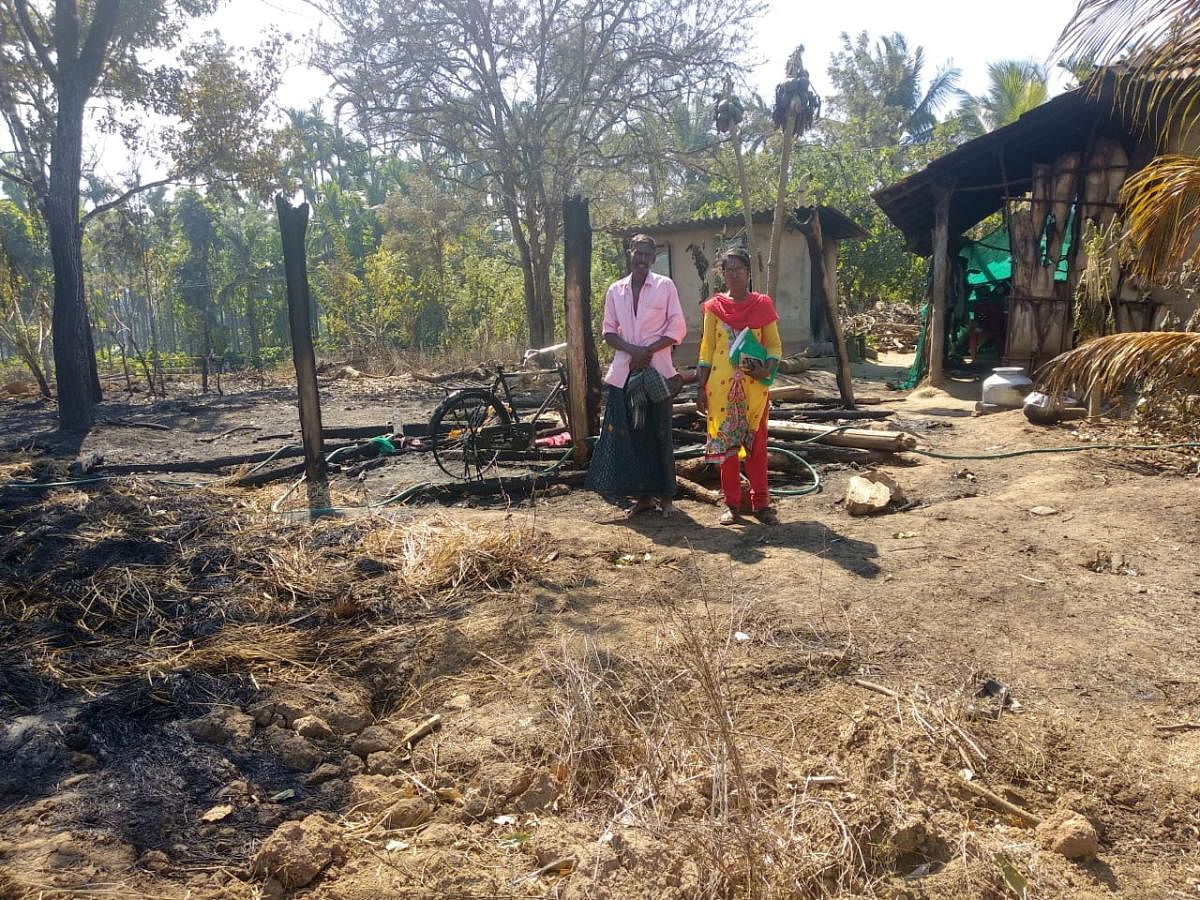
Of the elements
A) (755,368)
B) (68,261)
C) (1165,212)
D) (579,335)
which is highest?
(68,261)

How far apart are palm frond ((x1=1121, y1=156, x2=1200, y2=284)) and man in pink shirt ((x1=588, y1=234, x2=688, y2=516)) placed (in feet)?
8.82

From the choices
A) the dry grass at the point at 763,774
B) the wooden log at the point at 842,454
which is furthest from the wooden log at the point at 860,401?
the dry grass at the point at 763,774

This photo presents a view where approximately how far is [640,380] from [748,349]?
2.37ft

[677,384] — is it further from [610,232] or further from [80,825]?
[610,232]

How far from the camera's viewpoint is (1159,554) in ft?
14.3

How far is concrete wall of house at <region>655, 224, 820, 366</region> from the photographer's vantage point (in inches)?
647

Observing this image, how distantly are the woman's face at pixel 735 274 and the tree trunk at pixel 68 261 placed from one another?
9.62 metres

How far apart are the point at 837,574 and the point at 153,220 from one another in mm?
31586

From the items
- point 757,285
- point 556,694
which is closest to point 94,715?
point 556,694

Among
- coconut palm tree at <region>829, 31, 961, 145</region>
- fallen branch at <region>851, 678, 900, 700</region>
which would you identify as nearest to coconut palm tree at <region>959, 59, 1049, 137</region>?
coconut palm tree at <region>829, 31, 961, 145</region>

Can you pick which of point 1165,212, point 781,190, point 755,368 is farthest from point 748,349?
point 781,190

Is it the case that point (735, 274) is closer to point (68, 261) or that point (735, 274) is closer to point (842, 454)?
point (842, 454)

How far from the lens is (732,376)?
5195 mm

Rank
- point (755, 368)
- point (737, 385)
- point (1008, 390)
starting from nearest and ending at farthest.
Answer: point (755, 368) → point (737, 385) → point (1008, 390)
